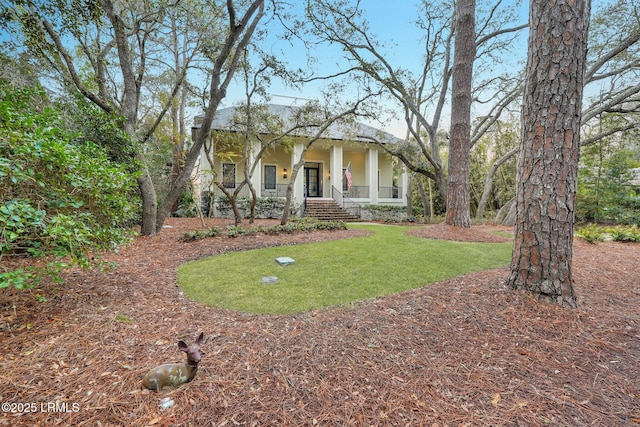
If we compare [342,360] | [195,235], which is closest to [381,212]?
[195,235]

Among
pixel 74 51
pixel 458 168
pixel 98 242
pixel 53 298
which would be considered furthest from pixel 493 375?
pixel 74 51

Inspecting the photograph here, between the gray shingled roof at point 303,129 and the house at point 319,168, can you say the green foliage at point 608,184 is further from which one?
the gray shingled roof at point 303,129

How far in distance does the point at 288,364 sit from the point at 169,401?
0.75 m

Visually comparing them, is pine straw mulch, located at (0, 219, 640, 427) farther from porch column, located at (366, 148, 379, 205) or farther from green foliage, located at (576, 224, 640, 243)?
porch column, located at (366, 148, 379, 205)

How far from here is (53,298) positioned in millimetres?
2863

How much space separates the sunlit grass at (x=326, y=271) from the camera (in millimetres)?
3293

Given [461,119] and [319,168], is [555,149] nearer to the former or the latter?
[461,119]

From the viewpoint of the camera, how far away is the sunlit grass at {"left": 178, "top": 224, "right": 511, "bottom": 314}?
329 centimetres

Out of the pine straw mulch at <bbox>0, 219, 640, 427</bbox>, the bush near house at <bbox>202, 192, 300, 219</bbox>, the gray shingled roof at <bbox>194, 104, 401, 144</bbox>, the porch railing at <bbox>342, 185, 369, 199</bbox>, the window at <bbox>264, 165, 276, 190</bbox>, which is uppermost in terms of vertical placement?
the gray shingled roof at <bbox>194, 104, 401, 144</bbox>

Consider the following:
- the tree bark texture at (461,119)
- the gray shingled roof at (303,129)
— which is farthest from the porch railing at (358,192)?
the tree bark texture at (461,119)

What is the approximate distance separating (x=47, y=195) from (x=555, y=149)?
479 cm

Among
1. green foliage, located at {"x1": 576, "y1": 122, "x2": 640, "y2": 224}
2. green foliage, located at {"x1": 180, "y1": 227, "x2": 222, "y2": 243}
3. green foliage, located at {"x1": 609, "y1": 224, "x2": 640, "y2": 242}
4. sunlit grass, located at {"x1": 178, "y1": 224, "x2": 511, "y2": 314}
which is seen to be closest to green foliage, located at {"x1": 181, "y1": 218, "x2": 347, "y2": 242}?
green foliage, located at {"x1": 180, "y1": 227, "x2": 222, "y2": 243}

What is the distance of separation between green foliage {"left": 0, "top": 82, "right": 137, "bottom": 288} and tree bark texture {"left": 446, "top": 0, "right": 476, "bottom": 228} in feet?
24.0

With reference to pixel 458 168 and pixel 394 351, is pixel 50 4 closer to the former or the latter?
pixel 394 351
